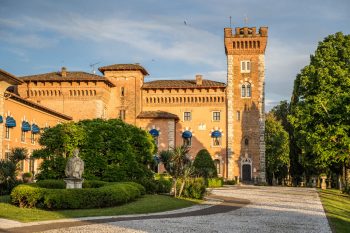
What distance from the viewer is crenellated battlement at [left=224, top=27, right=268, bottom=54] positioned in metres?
58.9

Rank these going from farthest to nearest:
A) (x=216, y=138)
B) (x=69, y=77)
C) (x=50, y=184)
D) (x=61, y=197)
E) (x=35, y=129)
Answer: (x=216, y=138) < (x=69, y=77) < (x=35, y=129) < (x=50, y=184) < (x=61, y=197)

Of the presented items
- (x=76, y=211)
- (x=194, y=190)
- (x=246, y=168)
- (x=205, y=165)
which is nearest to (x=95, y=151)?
(x=194, y=190)

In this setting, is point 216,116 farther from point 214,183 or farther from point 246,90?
point 214,183

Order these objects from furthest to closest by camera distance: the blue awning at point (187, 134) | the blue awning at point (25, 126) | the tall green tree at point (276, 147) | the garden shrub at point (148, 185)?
the tall green tree at point (276, 147)
the blue awning at point (187, 134)
the blue awning at point (25, 126)
the garden shrub at point (148, 185)

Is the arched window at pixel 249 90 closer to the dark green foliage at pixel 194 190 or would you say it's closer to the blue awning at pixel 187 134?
the blue awning at pixel 187 134

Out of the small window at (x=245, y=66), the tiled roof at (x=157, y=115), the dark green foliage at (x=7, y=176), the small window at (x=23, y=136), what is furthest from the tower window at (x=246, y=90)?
the dark green foliage at (x=7, y=176)

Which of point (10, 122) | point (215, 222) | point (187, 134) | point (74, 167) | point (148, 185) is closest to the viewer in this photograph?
point (215, 222)

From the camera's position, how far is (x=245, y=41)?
2327 inches

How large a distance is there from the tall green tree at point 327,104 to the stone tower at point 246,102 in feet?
54.3

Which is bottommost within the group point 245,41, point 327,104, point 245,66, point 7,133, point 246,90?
point 7,133

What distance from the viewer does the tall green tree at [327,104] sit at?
34.8 meters

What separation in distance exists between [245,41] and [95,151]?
33.6 meters

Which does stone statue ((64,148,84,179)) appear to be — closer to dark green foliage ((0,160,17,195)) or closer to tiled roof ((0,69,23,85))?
dark green foliage ((0,160,17,195))

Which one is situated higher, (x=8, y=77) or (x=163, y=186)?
(x=8, y=77)
